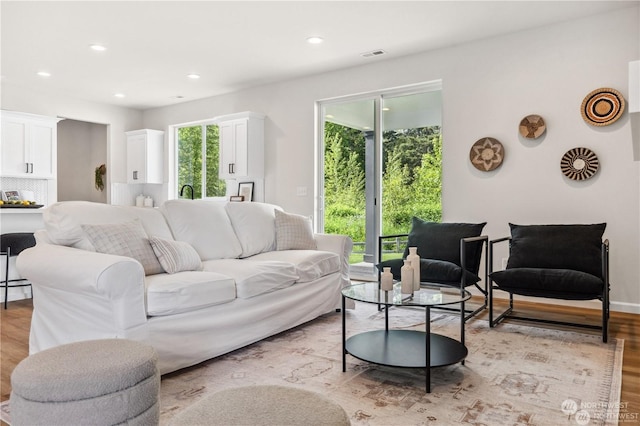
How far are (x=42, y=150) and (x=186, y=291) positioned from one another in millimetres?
5335

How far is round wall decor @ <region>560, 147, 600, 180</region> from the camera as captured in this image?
13.3 ft

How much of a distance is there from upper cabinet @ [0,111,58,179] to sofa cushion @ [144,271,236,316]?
4.84m

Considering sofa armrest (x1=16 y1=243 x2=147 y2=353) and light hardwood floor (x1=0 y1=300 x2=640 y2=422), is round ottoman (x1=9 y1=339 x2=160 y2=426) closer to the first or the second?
sofa armrest (x1=16 y1=243 x2=147 y2=353)

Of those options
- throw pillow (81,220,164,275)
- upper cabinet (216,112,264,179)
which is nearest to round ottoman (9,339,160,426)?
throw pillow (81,220,164,275)

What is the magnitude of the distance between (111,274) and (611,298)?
412cm

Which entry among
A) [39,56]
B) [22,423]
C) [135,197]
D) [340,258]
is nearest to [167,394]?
[22,423]

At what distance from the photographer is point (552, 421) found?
6.24ft

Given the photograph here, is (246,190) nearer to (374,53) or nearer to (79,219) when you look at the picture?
(374,53)

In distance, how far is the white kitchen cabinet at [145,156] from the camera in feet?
24.7

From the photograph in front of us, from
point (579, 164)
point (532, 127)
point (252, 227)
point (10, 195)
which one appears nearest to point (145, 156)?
point (10, 195)

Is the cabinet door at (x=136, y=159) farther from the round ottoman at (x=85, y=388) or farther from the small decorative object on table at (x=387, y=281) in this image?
the round ottoman at (x=85, y=388)

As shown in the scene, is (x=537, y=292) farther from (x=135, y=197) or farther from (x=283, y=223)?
(x=135, y=197)

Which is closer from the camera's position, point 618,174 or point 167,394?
point 167,394

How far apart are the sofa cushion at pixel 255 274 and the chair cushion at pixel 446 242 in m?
1.30
